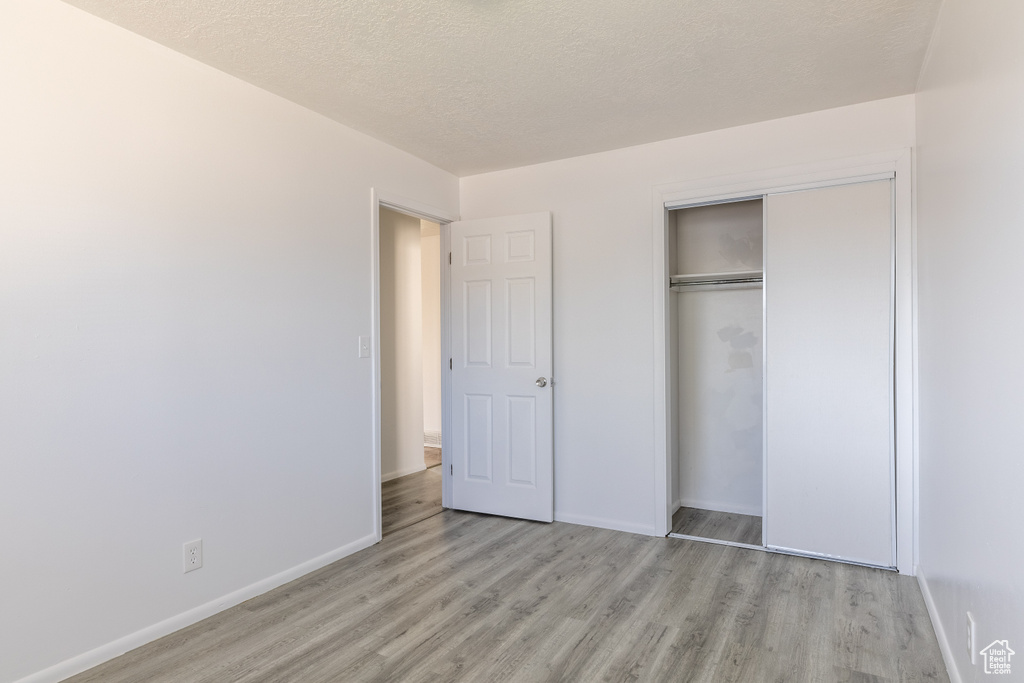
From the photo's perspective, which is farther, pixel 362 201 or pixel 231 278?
pixel 362 201

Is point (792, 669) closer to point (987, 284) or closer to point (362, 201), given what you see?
point (987, 284)

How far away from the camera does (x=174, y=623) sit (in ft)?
8.09

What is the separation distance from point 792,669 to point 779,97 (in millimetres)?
2657

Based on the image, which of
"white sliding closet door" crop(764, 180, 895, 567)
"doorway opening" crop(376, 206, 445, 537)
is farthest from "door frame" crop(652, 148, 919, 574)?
"doorway opening" crop(376, 206, 445, 537)

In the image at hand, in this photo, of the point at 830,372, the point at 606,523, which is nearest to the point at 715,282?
the point at 830,372

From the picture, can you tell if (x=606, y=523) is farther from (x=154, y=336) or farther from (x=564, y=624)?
(x=154, y=336)

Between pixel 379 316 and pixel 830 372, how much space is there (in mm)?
2731

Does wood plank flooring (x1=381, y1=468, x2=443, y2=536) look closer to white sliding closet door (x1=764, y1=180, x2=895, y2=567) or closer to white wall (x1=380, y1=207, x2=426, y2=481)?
white wall (x1=380, y1=207, x2=426, y2=481)

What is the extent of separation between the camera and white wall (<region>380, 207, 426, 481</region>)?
208 inches

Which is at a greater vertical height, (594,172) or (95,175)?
(594,172)

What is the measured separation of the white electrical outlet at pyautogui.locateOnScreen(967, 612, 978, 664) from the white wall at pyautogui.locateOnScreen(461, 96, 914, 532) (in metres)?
2.02

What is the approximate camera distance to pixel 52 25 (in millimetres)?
2115

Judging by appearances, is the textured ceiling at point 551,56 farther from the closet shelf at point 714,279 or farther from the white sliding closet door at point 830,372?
the closet shelf at point 714,279

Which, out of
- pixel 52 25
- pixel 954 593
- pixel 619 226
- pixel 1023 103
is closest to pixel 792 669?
pixel 954 593
